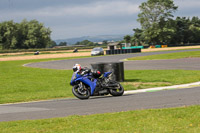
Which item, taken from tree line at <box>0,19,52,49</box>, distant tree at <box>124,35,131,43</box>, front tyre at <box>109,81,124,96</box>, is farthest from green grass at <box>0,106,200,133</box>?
distant tree at <box>124,35,131,43</box>

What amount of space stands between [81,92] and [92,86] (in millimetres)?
469

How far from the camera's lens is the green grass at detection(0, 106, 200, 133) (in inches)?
264

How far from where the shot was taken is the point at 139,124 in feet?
23.5

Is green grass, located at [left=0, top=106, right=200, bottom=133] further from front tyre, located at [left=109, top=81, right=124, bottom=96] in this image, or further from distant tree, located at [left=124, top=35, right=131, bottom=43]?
distant tree, located at [left=124, top=35, right=131, bottom=43]

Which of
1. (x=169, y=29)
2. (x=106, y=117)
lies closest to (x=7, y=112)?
(x=106, y=117)

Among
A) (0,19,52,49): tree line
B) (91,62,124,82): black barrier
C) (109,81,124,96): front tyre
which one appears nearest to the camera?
(109,81,124,96): front tyre

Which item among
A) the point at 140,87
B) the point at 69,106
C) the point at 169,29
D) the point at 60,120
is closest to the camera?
the point at 60,120

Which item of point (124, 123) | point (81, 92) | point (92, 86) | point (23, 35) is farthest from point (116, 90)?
point (23, 35)

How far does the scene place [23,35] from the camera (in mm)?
141375

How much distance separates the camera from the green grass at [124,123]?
6707 mm

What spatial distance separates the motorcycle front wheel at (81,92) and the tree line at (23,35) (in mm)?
125323

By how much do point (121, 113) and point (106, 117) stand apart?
0.57 metres

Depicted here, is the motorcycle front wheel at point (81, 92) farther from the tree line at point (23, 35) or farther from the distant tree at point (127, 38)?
the distant tree at point (127, 38)

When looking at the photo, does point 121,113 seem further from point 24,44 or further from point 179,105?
point 24,44
